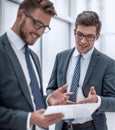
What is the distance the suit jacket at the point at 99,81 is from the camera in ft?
6.37

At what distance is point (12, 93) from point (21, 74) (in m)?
0.11

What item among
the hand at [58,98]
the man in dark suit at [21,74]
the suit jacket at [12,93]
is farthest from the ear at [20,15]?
the hand at [58,98]

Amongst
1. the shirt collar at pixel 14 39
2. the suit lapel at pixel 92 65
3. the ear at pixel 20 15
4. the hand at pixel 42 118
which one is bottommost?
the suit lapel at pixel 92 65

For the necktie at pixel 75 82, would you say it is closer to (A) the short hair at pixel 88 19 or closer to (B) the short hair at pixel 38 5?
(A) the short hair at pixel 88 19

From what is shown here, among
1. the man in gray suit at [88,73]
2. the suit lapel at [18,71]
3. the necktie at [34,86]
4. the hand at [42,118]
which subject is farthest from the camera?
the man in gray suit at [88,73]

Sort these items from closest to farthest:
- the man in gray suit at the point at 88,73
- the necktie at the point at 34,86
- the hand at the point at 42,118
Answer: the hand at the point at 42,118 → the necktie at the point at 34,86 → the man in gray suit at the point at 88,73

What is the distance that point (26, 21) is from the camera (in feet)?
4.97

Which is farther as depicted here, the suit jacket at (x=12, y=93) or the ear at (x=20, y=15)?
the ear at (x=20, y=15)

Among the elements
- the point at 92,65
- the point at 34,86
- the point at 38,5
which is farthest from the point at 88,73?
the point at 38,5

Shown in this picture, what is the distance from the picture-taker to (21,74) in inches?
57.4

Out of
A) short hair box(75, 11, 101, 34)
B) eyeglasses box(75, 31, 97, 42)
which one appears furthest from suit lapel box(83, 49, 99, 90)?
short hair box(75, 11, 101, 34)

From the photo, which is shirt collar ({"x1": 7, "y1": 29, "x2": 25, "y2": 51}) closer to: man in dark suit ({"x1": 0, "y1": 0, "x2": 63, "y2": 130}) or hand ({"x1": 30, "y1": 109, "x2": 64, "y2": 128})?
man in dark suit ({"x1": 0, "y1": 0, "x2": 63, "y2": 130})

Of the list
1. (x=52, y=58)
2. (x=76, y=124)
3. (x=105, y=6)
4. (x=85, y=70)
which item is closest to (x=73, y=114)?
(x=76, y=124)

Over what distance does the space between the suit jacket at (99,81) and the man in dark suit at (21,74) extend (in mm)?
424
